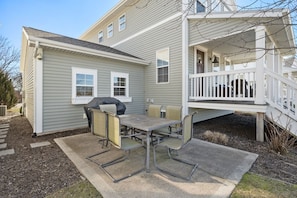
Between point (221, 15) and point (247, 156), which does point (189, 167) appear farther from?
point (221, 15)

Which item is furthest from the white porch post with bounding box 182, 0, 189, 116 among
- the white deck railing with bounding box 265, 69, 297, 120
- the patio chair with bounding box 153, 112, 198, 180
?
the patio chair with bounding box 153, 112, 198, 180

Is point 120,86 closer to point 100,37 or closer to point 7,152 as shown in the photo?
point 7,152

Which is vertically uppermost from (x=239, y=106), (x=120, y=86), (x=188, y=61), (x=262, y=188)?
(x=188, y=61)

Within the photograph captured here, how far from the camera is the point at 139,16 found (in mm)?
9016

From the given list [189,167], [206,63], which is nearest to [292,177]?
[189,167]

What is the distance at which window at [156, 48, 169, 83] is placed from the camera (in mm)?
7660

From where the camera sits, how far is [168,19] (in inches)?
295

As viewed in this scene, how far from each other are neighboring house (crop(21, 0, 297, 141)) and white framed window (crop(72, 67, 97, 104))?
6.1 inches

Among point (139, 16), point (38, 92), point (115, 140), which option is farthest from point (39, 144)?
point (139, 16)

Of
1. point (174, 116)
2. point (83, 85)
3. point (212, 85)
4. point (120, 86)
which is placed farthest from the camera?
point (120, 86)

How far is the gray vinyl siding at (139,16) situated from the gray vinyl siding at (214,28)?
129cm

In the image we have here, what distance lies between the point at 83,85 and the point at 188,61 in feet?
14.8

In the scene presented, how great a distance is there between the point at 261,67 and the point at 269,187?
353cm

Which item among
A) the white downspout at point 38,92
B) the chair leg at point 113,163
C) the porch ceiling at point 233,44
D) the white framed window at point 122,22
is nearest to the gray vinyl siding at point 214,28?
the porch ceiling at point 233,44
